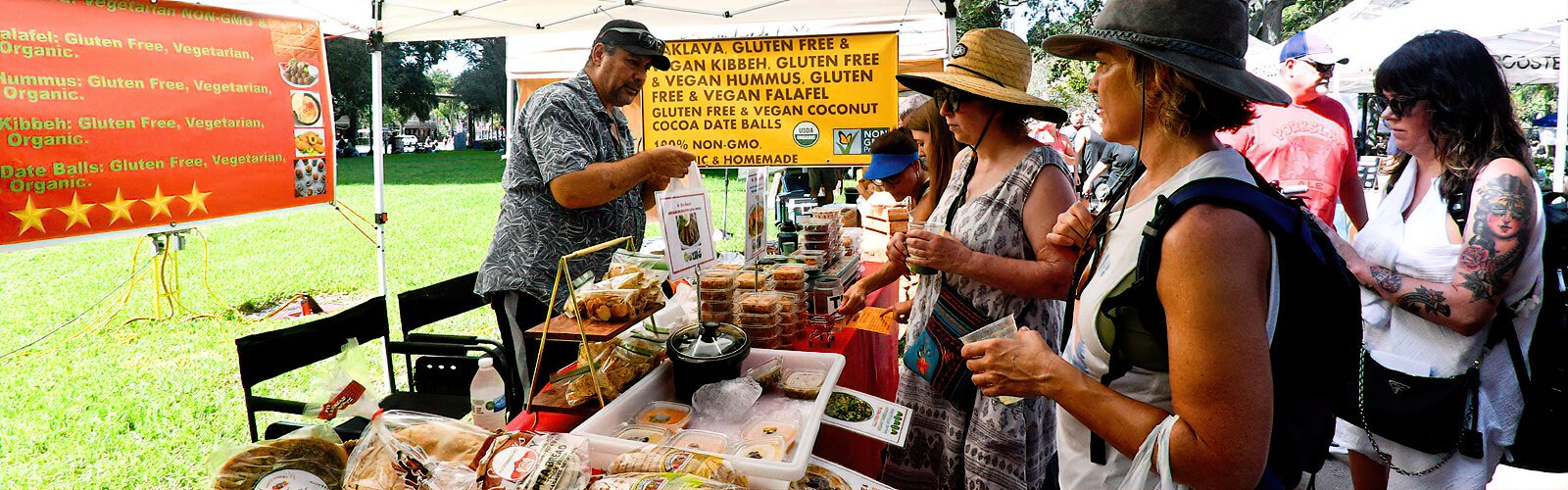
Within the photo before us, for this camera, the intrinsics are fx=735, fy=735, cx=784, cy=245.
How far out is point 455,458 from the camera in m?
1.35

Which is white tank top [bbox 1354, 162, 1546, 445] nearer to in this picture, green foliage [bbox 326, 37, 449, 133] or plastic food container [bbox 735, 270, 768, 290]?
plastic food container [bbox 735, 270, 768, 290]

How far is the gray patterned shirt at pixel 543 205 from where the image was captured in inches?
102

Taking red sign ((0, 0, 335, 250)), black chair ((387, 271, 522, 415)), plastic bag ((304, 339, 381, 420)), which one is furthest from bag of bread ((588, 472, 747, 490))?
red sign ((0, 0, 335, 250))

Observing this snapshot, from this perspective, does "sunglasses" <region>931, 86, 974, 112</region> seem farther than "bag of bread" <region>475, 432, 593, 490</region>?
Yes

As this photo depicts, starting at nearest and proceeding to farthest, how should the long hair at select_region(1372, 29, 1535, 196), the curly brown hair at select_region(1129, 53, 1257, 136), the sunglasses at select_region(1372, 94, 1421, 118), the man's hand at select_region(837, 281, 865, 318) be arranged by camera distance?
the curly brown hair at select_region(1129, 53, 1257, 136), the long hair at select_region(1372, 29, 1535, 196), the sunglasses at select_region(1372, 94, 1421, 118), the man's hand at select_region(837, 281, 865, 318)

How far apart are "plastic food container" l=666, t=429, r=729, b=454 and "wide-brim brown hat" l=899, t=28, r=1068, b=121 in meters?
1.18

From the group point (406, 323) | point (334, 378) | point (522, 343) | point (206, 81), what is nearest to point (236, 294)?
point (206, 81)

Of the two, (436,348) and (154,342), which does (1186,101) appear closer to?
(436,348)

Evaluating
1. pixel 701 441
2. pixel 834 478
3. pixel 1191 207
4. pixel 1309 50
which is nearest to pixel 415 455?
pixel 701 441

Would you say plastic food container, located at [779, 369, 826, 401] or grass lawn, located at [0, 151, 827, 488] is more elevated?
plastic food container, located at [779, 369, 826, 401]

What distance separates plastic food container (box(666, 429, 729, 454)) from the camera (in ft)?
5.12

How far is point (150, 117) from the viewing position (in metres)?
3.32

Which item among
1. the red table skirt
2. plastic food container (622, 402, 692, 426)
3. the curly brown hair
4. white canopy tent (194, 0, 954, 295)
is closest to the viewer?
the curly brown hair

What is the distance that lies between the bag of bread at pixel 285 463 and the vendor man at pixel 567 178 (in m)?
1.29
